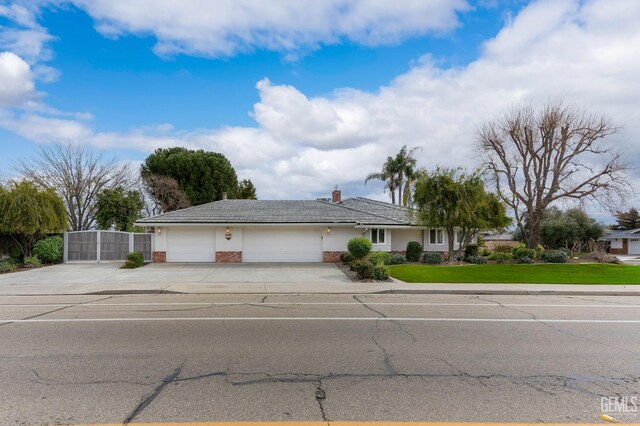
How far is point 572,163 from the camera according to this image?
32.9 meters

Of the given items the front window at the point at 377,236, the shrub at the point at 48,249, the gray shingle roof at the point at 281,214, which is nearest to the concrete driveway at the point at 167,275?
the shrub at the point at 48,249

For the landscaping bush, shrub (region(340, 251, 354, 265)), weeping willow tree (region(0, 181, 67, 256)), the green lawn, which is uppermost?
weeping willow tree (region(0, 181, 67, 256))

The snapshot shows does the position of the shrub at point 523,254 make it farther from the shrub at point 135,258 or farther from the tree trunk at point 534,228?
the shrub at point 135,258

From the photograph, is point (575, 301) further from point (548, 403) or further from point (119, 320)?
point (119, 320)

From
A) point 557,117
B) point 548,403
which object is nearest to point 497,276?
point 548,403

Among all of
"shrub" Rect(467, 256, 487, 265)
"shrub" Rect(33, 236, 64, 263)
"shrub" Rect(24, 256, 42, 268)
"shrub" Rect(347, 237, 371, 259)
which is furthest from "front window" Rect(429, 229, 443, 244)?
"shrub" Rect(24, 256, 42, 268)

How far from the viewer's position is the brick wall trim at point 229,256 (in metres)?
24.9

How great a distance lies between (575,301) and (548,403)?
9320 millimetres

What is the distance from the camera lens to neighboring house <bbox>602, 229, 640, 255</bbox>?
2035 inches

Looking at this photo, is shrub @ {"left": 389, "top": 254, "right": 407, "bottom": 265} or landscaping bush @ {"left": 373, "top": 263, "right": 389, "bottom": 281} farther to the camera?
shrub @ {"left": 389, "top": 254, "right": 407, "bottom": 265}

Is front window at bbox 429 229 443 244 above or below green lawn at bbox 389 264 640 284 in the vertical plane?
above

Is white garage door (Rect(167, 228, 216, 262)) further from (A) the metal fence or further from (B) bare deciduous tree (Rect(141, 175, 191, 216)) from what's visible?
(B) bare deciduous tree (Rect(141, 175, 191, 216))

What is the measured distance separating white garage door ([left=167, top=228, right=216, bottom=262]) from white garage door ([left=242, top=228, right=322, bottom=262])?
2.10 meters

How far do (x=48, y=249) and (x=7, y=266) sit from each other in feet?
9.28
